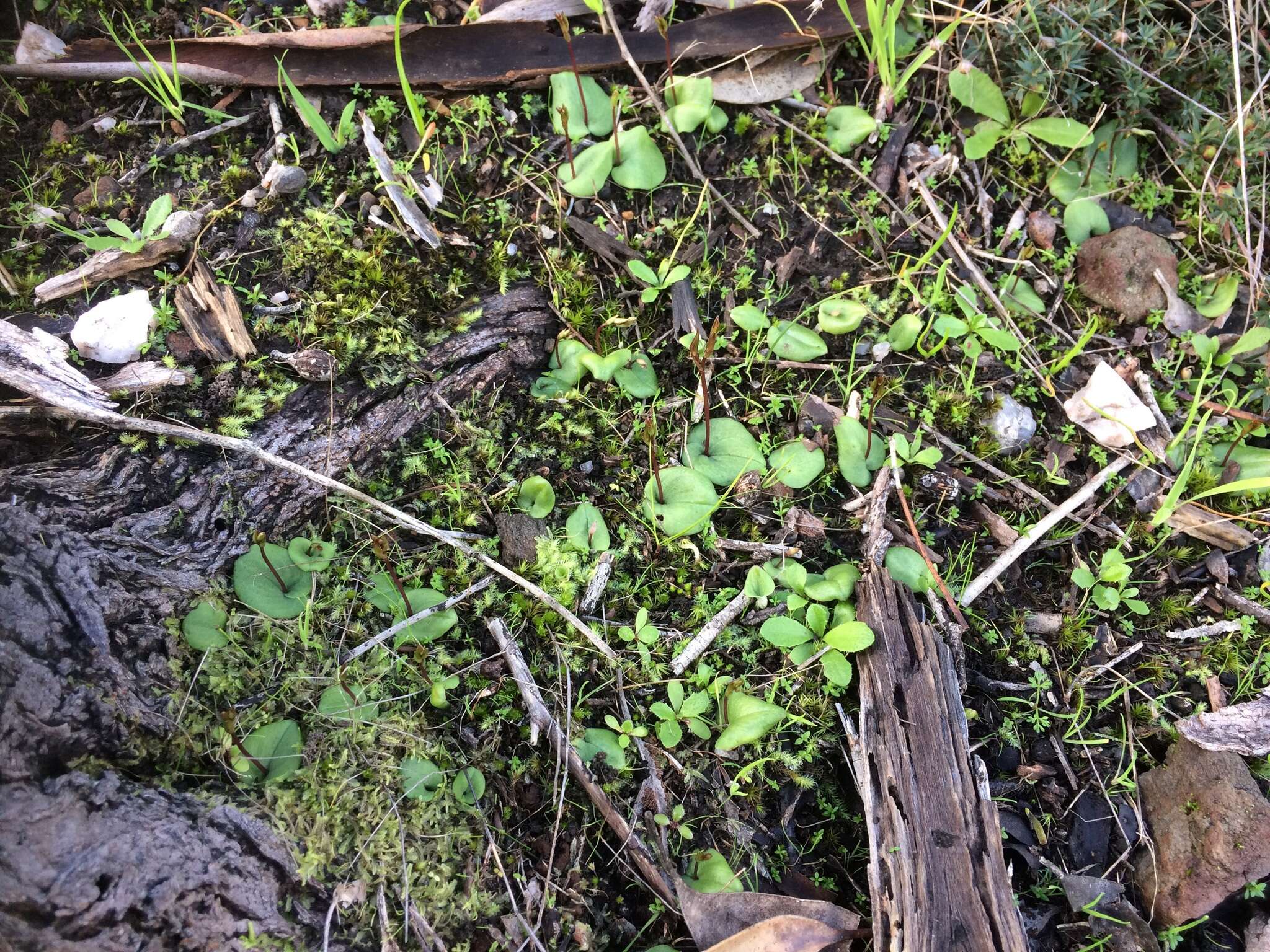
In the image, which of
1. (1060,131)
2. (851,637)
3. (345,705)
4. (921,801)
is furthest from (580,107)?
(921,801)

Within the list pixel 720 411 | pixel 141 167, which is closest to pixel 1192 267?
pixel 720 411

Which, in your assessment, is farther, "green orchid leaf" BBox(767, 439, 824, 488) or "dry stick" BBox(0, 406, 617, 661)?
"green orchid leaf" BBox(767, 439, 824, 488)

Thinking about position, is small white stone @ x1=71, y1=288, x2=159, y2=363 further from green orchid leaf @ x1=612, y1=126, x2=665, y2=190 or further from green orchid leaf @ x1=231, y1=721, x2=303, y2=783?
green orchid leaf @ x1=612, y1=126, x2=665, y2=190

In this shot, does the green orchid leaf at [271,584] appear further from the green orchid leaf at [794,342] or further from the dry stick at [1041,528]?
the dry stick at [1041,528]

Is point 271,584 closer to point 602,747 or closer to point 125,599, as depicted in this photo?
point 125,599

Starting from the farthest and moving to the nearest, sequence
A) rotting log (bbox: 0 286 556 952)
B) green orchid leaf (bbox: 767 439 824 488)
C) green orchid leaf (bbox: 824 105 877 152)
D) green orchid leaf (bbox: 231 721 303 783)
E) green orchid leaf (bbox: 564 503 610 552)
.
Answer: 1. green orchid leaf (bbox: 824 105 877 152)
2. green orchid leaf (bbox: 767 439 824 488)
3. green orchid leaf (bbox: 564 503 610 552)
4. green orchid leaf (bbox: 231 721 303 783)
5. rotting log (bbox: 0 286 556 952)

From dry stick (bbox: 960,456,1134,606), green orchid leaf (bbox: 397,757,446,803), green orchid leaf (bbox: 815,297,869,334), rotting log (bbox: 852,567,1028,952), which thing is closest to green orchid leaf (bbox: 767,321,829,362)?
green orchid leaf (bbox: 815,297,869,334)

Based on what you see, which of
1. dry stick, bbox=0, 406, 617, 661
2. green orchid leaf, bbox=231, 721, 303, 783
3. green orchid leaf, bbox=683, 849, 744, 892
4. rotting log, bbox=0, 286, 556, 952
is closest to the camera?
rotting log, bbox=0, 286, 556, 952
